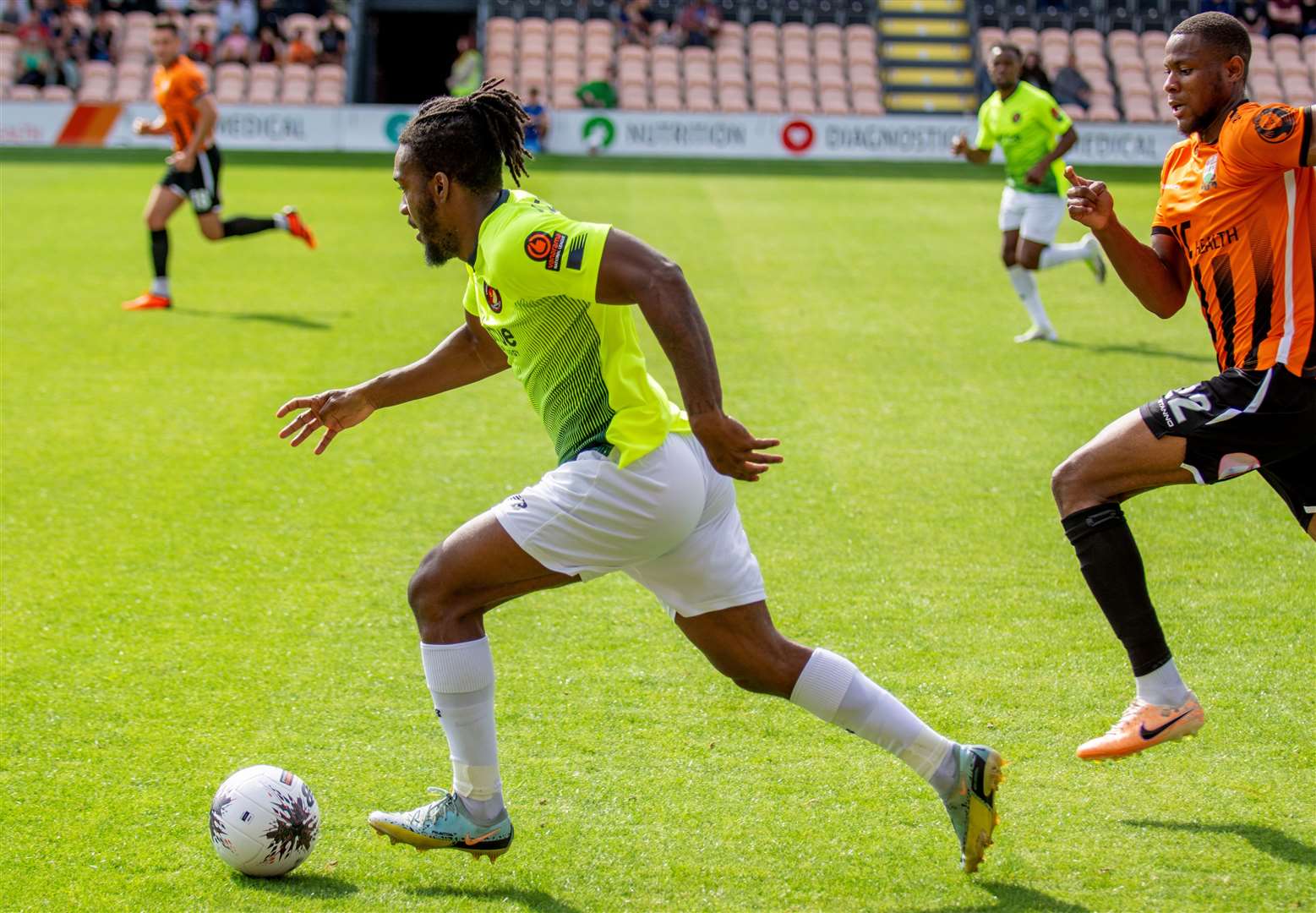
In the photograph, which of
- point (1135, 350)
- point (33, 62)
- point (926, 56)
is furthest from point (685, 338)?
point (926, 56)

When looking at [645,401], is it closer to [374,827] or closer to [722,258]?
[374,827]

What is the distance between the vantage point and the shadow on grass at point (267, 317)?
12327 millimetres

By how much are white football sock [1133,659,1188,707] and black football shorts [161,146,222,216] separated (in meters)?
10.9

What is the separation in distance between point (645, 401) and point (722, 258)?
1256cm

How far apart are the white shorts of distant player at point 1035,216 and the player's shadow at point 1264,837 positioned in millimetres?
8734

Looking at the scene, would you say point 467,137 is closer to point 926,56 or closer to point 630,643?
point 630,643

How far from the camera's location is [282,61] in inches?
1287

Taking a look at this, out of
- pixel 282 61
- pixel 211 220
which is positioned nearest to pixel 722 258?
pixel 211 220

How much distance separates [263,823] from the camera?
3877 millimetres

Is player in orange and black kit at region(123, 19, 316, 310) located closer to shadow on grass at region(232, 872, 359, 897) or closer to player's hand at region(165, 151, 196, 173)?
player's hand at region(165, 151, 196, 173)

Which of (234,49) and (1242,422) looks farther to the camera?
(234,49)

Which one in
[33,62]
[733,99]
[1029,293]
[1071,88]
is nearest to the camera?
[1029,293]

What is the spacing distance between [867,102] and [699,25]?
4.41 metres

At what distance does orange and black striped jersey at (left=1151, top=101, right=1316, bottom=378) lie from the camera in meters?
4.38
